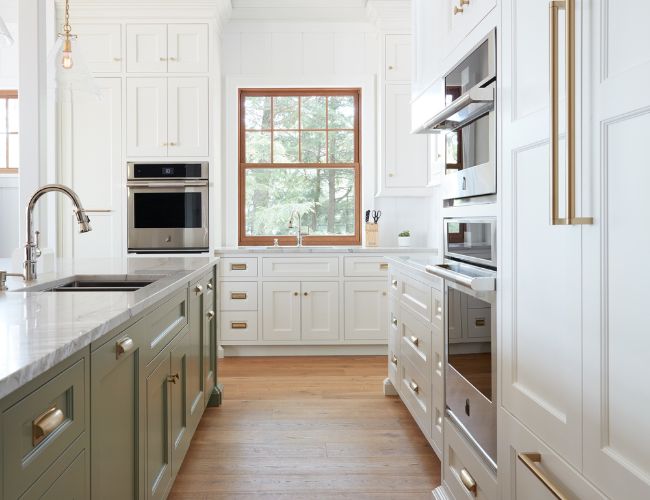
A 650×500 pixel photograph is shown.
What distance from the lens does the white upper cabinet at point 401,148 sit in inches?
179

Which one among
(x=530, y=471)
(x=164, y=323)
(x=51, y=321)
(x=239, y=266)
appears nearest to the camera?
(x=51, y=321)

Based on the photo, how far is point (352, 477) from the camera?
2.36 m

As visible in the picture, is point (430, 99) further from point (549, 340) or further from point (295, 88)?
point (295, 88)

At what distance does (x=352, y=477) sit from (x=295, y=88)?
3.55 m

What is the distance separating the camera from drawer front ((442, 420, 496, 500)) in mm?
1677

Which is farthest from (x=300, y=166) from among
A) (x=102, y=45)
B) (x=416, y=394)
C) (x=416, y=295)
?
(x=416, y=394)

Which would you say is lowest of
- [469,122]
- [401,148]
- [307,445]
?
[307,445]

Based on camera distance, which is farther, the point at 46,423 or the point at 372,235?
the point at 372,235

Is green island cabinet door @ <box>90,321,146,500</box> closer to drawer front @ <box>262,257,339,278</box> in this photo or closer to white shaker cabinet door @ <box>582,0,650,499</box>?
white shaker cabinet door @ <box>582,0,650,499</box>

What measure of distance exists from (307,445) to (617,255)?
2069 millimetres

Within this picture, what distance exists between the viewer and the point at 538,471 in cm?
122

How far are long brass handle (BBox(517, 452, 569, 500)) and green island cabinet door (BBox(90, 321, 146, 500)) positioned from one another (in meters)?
0.99

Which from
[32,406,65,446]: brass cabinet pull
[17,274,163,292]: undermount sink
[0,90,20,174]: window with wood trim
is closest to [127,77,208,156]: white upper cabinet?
[0,90,20,174]: window with wood trim

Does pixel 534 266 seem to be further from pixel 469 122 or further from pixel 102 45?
pixel 102 45
